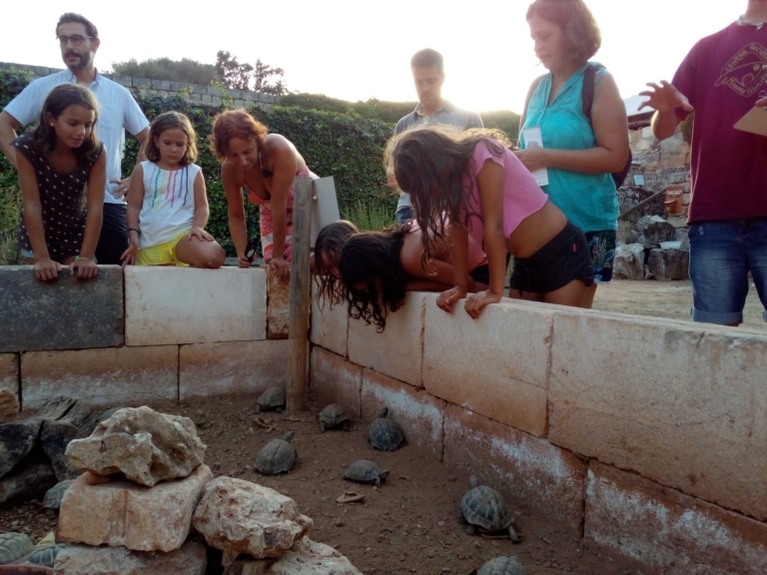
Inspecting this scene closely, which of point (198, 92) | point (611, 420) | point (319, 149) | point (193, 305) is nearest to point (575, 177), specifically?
point (611, 420)

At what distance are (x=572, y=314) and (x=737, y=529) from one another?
0.94 m

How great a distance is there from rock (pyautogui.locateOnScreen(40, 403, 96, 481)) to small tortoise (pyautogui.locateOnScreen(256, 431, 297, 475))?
973 millimetres

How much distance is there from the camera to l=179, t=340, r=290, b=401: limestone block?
15.0 feet

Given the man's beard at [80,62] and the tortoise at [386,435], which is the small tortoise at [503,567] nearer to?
the tortoise at [386,435]

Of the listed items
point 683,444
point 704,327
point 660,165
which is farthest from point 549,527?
point 660,165

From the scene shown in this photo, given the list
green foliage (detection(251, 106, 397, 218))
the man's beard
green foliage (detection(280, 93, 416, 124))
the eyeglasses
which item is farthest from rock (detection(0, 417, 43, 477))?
green foliage (detection(280, 93, 416, 124))

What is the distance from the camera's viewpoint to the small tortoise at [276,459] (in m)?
3.34

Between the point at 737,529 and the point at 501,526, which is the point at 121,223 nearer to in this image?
the point at 501,526

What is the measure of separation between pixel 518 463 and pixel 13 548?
216cm

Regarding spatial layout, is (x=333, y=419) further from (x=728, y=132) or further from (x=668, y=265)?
(x=668, y=265)

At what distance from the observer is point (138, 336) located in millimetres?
4410

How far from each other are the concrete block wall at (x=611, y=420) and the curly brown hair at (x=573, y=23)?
1286 millimetres

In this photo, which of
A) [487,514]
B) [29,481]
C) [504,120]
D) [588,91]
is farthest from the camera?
[504,120]

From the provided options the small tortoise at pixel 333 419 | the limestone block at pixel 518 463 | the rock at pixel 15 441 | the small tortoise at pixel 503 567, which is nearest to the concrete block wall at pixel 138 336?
the rock at pixel 15 441
